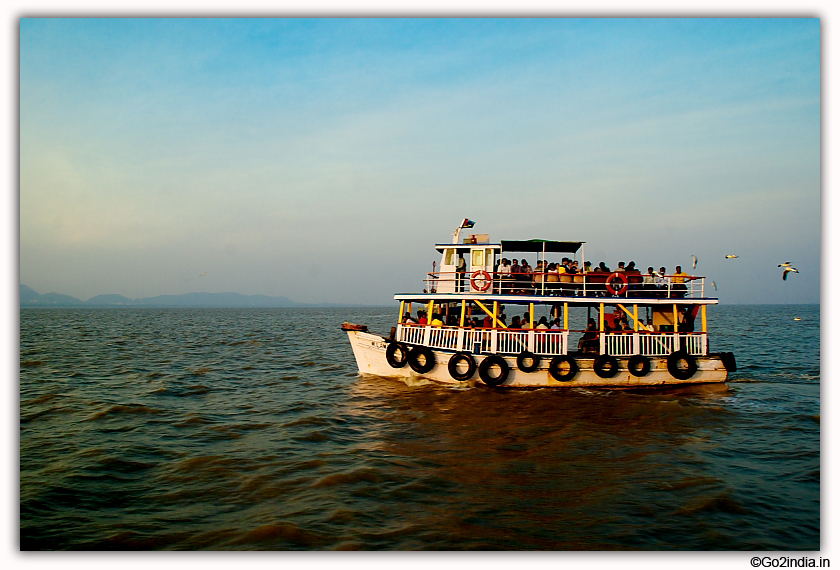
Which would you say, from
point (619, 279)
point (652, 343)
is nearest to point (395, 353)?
point (619, 279)

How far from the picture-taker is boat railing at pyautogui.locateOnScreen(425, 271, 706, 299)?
61.4ft

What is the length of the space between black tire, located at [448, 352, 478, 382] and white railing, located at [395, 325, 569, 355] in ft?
1.67

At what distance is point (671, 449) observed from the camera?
12.3 meters

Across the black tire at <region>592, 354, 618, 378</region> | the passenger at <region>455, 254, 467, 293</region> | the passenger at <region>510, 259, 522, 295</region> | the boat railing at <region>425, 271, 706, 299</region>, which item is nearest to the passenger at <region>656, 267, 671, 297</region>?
the boat railing at <region>425, 271, 706, 299</region>

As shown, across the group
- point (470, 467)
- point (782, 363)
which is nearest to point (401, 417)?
point (470, 467)

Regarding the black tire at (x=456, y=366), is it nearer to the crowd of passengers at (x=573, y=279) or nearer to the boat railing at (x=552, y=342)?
the boat railing at (x=552, y=342)

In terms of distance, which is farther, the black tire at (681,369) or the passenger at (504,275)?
the passenger at (504,275)

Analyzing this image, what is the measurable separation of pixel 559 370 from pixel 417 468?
27.4ft

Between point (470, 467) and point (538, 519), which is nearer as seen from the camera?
point (538, 519)

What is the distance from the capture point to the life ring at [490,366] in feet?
58.9

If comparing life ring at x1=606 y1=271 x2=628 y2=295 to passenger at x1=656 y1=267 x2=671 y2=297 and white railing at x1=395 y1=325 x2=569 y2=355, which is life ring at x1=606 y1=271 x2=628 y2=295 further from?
white railing at x1=395 y1=325 x2=569 y2=355

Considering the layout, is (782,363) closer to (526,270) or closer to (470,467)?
(526,270)

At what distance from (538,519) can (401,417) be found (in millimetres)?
7134

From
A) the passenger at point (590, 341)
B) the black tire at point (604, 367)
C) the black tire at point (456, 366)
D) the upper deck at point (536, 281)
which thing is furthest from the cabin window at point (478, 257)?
the black tire at point (604, 367)
